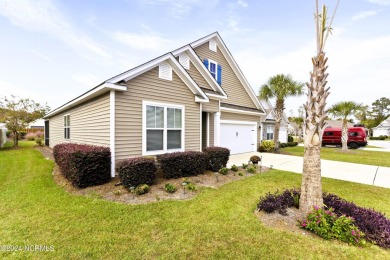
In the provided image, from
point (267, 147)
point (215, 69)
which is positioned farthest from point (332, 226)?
point (267, 147)

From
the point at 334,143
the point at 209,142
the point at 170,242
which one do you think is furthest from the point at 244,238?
the point at 334,143

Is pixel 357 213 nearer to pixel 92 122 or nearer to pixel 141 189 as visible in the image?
pixel 141 189

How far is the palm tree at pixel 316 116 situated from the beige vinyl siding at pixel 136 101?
5386 millimetres

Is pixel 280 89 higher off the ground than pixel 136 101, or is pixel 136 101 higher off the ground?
pixel 280 89

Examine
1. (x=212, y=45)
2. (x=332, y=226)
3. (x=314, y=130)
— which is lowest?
(x=332, y=226)

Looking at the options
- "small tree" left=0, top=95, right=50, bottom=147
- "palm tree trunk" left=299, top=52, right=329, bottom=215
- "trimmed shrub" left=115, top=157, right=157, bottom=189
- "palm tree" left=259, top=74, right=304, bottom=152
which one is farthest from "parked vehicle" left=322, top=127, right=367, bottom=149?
"small tree" left=0, top=95, right=50, bottom=147

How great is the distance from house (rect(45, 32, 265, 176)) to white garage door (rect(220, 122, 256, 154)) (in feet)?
0.58

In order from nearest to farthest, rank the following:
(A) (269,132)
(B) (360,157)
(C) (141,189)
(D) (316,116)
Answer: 1. (D) (316,116)
2. (C) (141,189)
3. (B) (360,157)
4. (A) (269,132)

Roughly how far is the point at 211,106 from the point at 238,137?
176 inches

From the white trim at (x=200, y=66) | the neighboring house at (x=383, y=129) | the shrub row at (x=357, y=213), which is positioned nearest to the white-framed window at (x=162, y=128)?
the white trim at (x=200, y=66)

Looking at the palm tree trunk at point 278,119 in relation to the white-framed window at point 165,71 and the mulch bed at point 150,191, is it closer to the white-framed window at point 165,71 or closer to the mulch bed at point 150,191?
the mulch bed at point 150,191

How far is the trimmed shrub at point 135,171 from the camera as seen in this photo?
5.32 metres

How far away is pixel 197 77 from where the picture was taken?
10.3m

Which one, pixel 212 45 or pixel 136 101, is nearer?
pixel 136 101
